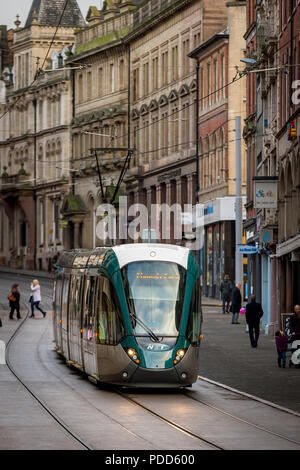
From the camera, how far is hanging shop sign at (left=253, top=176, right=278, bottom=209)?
47.0 metres

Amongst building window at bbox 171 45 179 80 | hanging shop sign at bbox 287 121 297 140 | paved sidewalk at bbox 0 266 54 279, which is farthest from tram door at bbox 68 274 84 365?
paved sidewalk at bbox 0 266 54 279

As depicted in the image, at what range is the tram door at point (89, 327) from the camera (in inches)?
1121

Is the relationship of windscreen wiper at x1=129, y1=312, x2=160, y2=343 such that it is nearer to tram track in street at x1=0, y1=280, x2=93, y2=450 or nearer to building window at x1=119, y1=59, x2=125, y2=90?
tram track in street at x1=0, y1=280, x2=93, y2=450

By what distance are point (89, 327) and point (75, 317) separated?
266cm

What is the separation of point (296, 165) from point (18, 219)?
7384 cm

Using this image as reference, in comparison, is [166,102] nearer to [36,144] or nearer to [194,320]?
[36,144]

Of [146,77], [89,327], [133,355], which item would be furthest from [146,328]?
[146,77]

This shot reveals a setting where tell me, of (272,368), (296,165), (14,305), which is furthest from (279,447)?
(14,305)

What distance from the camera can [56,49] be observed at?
370 ft

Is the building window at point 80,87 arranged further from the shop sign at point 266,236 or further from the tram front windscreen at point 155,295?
the tram front windscreen at point 155,295

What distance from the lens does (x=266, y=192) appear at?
155ft

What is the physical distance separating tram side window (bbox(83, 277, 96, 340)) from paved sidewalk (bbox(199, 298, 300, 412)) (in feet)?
10.2

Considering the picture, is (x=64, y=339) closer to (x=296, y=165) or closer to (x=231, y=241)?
(x=296, y=165)

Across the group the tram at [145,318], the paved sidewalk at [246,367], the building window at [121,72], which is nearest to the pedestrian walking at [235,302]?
the paved sidewalk at [246,367]
